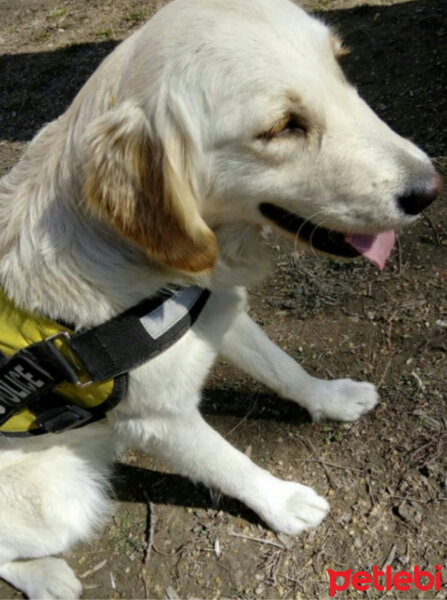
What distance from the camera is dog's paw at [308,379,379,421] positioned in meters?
2.19

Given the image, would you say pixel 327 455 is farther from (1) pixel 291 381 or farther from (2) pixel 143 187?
(2) pixel 143 187

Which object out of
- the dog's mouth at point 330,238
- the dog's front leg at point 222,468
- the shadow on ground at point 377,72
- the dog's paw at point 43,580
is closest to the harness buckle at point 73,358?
the dog's front leg at point 222,468

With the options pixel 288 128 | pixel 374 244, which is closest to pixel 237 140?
pixel 288 128

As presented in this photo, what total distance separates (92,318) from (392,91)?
257 centimetres

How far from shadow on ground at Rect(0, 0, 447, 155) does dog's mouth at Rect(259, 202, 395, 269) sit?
149cm

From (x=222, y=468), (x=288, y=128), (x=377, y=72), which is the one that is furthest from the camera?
(x=377, y=72)

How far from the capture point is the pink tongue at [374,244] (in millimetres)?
1652

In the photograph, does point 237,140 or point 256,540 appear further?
point 256,540

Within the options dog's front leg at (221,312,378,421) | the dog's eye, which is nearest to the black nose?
the dog's eye

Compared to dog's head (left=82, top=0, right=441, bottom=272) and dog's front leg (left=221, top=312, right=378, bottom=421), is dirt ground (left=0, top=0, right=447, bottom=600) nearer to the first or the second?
dog's front leg (left=221, top=312, right=378, bottom=421)

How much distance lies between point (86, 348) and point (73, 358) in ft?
0.19

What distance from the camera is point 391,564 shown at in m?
1.89

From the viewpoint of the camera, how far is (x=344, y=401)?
2.19 meters

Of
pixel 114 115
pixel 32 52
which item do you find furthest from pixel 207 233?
pixel 32 52
